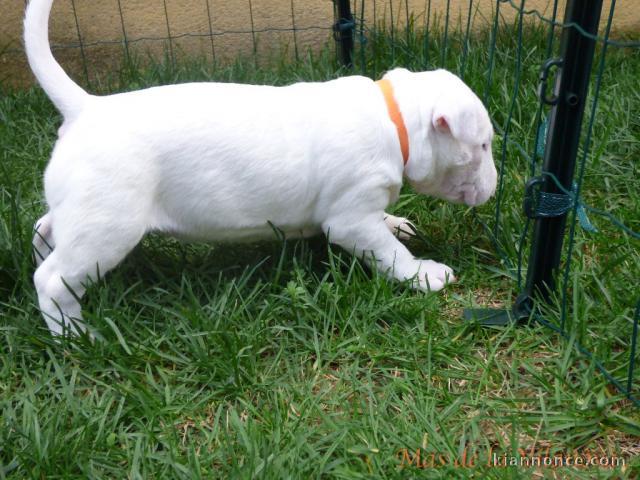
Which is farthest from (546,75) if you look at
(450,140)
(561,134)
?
(450,140)

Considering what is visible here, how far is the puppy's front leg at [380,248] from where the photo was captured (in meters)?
2.78

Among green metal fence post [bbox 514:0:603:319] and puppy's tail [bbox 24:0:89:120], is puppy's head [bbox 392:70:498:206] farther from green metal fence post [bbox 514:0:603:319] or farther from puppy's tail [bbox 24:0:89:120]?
puppy's tail [bbox 24:0:89:120]

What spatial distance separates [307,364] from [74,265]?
828 mm

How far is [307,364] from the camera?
2553 mm

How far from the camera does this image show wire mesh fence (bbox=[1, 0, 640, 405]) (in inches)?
96.5

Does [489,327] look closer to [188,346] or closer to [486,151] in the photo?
[486,151]

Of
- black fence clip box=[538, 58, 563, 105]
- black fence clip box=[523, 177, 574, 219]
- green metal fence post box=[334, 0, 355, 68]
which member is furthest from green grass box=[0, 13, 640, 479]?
green metal fence post box=[334, 0, 355, 68]

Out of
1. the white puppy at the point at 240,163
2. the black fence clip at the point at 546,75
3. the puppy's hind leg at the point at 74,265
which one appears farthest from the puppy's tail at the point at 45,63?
the black fence clip at the point at 546,75

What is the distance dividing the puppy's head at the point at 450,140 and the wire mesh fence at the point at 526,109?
0.49 ft

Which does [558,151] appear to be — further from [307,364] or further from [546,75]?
[307,364]

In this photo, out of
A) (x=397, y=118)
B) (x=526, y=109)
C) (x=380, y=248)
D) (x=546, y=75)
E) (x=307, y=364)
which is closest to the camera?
(x=546, y=75)

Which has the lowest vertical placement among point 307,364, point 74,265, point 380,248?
point 307,364

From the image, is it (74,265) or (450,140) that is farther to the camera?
(450,140)

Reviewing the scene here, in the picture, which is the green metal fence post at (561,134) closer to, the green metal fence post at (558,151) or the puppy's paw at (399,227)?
the green metal fence post at (558,151)
